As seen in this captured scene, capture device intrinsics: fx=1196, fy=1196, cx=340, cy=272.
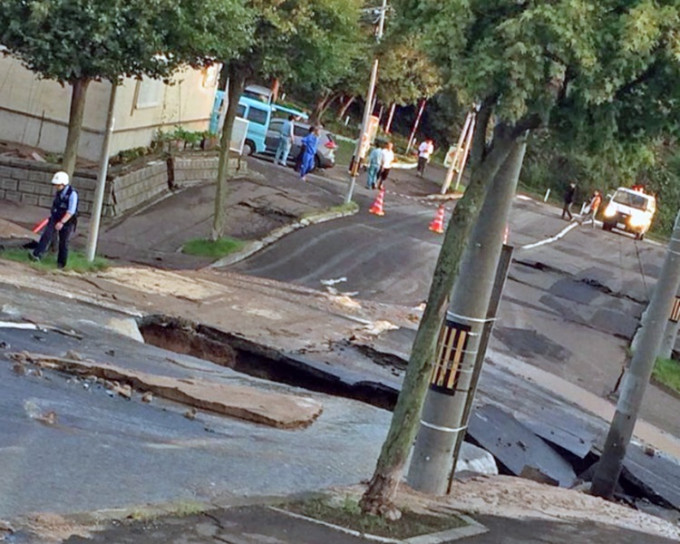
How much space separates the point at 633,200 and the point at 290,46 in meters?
27.8

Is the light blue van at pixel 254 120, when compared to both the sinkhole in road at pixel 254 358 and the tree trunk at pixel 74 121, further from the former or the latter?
the sinkhole in road at pixel 254 358

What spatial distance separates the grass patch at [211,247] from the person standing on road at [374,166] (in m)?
16.7

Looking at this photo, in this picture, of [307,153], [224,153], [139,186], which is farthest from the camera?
[307,153]

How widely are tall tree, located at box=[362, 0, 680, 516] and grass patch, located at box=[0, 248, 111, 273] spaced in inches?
439

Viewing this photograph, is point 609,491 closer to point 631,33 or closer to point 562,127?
point 562,127

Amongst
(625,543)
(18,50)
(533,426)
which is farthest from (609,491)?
(18,50)

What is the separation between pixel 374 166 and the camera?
142 feet

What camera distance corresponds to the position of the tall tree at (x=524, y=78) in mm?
7641

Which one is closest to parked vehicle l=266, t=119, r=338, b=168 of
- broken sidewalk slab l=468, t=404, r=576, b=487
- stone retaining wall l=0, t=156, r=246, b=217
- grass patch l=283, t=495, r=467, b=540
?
stone retaining wall l=0, t=156, r=246, b=217

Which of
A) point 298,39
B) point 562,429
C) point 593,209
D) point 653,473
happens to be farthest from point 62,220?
point 593,209

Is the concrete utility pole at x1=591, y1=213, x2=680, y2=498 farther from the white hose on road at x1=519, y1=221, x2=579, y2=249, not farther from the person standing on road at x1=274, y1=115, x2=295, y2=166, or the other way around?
the person standing on road at x1=274, y1=115, x2=295, y2=166

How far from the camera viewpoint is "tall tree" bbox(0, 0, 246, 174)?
63.7ft

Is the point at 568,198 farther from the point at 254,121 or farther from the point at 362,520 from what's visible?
the point at 362,520

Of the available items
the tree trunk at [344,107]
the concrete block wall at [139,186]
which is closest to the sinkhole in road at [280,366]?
the concrete block wall at [139,186]
